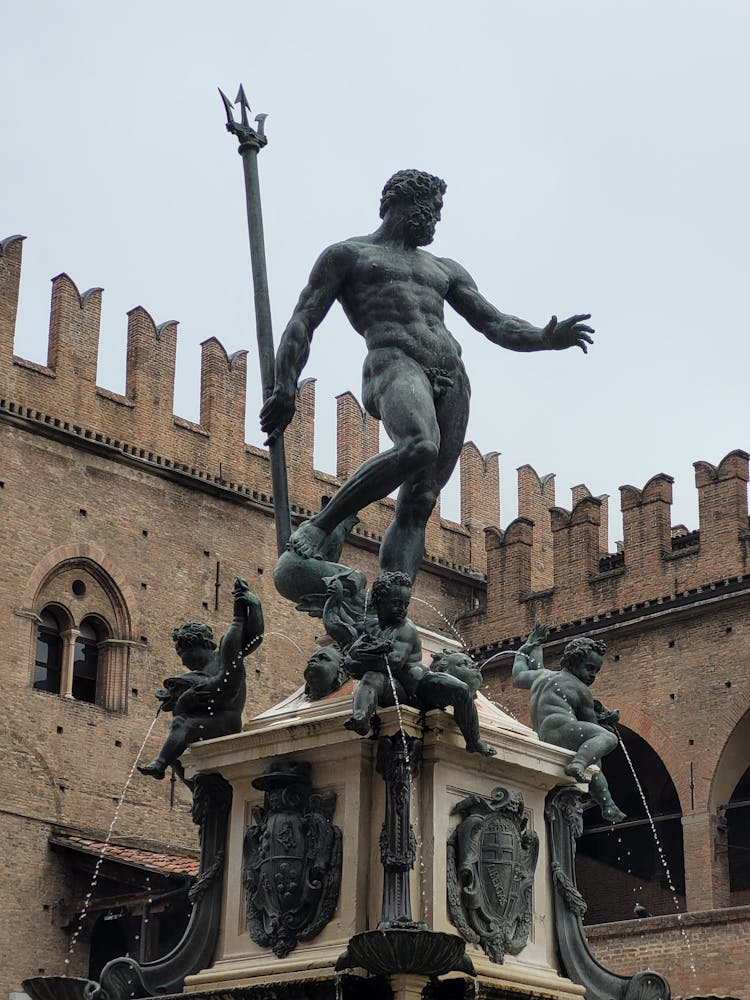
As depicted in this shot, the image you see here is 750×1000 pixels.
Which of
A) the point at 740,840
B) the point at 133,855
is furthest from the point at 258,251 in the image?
the point at 740,840

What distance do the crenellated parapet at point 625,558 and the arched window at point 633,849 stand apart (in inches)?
67.2

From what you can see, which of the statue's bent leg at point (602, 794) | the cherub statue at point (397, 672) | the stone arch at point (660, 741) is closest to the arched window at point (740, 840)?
the stone arch at point (660, 741)

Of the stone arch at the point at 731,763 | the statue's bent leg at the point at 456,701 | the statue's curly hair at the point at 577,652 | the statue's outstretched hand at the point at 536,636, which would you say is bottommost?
the statue's bent leg at the point at 456,701

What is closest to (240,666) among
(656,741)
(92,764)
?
(92,764)

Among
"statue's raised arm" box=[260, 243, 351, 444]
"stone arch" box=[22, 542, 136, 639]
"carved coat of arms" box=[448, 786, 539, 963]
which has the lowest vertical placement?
"carved coat of arms" box=[448, 786, 539, 963]

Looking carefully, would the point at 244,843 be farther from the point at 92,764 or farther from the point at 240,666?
the point at 92,764

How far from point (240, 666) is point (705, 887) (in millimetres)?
14752

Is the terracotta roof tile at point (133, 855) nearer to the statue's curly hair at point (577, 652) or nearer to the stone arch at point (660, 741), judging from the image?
the stone arch at point (660, 741)

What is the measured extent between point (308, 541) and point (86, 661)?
14719 millimetres

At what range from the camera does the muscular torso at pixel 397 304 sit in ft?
24.0

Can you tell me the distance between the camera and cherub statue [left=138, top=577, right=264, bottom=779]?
688 centimetres

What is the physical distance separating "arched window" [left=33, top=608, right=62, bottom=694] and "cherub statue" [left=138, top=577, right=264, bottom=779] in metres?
14.0

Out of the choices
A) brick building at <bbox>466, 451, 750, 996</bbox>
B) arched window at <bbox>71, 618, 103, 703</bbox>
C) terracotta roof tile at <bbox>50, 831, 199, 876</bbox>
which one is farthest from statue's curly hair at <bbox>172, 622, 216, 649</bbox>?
arched window at <bbox>71, 618, 103, 703</bbox>

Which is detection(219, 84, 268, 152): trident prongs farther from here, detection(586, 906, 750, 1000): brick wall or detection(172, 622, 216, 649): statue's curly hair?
detection(586, 906, 750, 1000): brick wall
